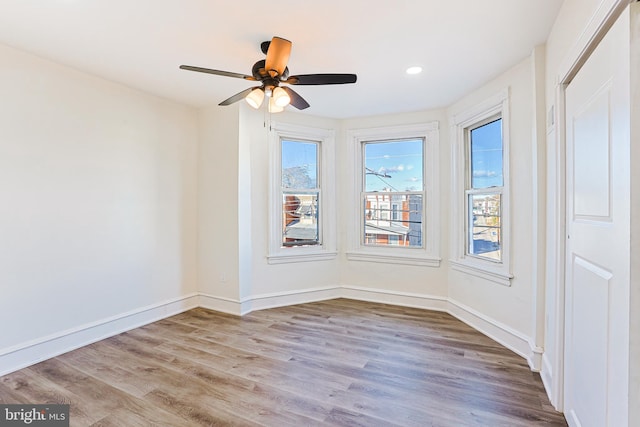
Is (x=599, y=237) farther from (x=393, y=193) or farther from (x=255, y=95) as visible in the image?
(x=393, y=193)

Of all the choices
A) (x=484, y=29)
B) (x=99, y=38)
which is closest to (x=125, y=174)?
(x=99, y=38)

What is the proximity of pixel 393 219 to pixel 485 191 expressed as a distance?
1.25m

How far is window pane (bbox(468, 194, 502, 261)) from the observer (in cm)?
321

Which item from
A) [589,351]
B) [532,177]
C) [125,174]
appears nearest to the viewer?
[589,351]

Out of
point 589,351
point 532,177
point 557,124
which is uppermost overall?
point 557,124

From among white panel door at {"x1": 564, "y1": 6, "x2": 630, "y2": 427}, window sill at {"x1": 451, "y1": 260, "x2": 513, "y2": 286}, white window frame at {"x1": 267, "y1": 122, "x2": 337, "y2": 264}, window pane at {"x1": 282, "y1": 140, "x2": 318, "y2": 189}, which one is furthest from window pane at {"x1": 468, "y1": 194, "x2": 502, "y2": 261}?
window pane at {"x1": 282, "y1": 140, "x2": 318, "y2": 189}

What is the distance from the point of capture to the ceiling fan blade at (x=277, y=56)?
6.45ft

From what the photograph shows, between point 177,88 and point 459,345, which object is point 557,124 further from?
point 177,88

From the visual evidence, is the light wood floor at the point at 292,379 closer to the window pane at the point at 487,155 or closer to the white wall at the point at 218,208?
the white wall at the point at 218,208

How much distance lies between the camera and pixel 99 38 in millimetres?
2318

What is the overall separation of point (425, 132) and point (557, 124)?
2.12 metres

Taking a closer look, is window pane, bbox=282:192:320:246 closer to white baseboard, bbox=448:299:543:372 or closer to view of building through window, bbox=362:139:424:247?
view of building through window, bbox=362:139:424:247

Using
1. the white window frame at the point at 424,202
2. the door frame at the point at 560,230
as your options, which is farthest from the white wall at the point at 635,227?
the white window frame at the point at 424,202

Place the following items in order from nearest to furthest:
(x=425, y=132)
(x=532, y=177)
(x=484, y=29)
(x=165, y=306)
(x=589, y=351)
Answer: (x=589, y=351) < (x=484, y=29) < (x=532, y=177) < (x=165, y=306) < (x=425, y=132)
